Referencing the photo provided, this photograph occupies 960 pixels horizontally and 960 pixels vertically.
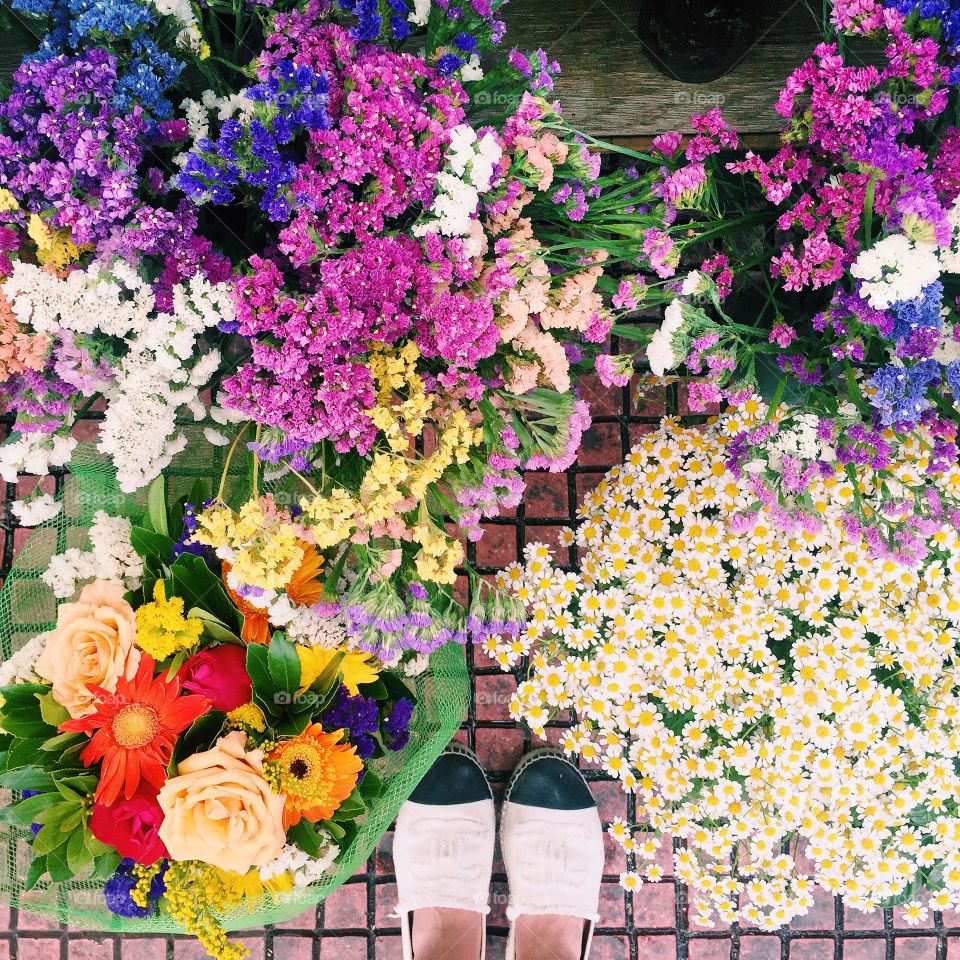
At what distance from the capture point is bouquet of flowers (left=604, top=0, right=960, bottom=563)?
1.08 m

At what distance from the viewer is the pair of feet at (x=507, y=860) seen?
78.0 inches

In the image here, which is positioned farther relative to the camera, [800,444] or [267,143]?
[800,444]

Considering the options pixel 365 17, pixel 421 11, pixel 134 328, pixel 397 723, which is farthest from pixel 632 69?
pixel 397 723

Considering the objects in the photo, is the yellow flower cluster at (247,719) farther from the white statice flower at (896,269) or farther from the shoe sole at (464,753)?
the white statice flower at (896,269)

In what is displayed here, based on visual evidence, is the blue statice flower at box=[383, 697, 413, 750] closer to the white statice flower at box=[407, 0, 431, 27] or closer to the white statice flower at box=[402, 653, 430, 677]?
the white statice flower at box=[402, 653, 430, 677]

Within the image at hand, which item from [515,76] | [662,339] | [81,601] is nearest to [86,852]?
[81,601]

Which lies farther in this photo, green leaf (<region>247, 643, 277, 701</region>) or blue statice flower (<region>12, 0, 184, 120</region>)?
green leaf (<region>247, 643, 277, 701</region>)

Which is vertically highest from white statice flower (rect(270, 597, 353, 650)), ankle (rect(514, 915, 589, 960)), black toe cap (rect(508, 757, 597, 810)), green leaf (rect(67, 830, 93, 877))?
white statice flower (rect(270, 597, 353, 650))

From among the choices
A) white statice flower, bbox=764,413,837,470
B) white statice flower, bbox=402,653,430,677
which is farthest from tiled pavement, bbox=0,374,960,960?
white statice flower, bbox=764,413,837,470

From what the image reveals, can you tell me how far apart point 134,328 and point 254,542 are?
341 millimetres

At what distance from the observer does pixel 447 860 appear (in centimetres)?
200

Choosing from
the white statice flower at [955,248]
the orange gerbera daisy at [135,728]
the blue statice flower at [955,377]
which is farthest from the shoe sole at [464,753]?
the white statice flower at [955,248]

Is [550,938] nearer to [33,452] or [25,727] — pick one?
[25,727]

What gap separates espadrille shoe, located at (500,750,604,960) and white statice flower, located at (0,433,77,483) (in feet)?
4.51
